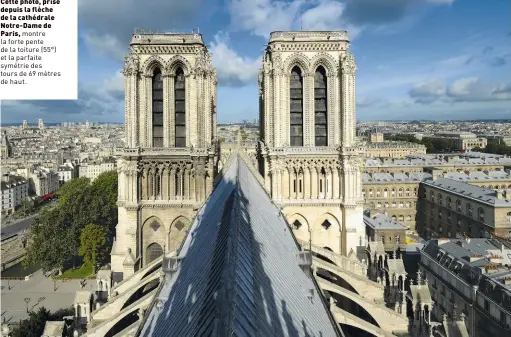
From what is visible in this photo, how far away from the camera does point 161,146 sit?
3509 cm

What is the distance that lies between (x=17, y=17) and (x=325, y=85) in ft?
69.6

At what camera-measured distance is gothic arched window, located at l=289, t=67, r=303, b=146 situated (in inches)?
1393

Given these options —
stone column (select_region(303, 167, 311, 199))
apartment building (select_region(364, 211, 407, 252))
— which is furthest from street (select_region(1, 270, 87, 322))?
apartment building (select_region(364, 211, 407, 252))

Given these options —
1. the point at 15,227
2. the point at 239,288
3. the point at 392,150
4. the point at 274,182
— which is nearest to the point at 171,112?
the point at 274,182

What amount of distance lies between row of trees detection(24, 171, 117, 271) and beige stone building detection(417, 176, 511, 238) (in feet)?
171

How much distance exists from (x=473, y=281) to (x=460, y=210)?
35484 millimetres

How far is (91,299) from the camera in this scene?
28609 millimetres

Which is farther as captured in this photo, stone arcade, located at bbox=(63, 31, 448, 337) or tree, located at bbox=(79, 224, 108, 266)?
tree, located at bbox=(79, 224, 108, 266)

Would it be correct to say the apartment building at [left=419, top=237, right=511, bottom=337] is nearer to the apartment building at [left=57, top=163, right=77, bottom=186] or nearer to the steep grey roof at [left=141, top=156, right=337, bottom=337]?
the steep grey roof at [left=141, top=156, right=337, bottom=337]

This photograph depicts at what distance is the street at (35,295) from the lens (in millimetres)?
50281

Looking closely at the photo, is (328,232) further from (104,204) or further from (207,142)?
(104,204)

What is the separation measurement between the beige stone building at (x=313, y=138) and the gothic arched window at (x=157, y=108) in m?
7.57

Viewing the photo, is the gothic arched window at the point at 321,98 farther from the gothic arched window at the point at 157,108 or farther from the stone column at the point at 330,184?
the gothic arched window at the point at 157,108

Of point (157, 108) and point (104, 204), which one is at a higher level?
point (157, 108)
